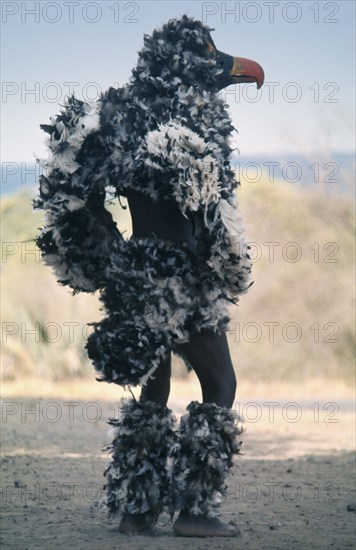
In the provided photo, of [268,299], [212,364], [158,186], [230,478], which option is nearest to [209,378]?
[212,364]

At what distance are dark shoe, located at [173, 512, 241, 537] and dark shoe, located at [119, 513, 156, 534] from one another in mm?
132

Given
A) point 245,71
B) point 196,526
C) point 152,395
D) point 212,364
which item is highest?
point 245,71

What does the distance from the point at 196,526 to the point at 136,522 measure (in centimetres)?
28

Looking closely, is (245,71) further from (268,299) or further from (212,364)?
(268,299)

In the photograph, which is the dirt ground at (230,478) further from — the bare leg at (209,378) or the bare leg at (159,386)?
the bare leg at (159,386)

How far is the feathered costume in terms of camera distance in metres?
4.04

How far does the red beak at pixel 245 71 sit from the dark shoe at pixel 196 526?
1.90 metres

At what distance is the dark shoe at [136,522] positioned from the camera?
439cm

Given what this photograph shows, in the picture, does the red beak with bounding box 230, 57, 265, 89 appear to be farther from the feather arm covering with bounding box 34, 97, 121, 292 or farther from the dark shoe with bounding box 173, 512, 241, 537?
the dark shoe with bounding box 173, 512, 241, 537

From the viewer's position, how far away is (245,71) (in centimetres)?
439

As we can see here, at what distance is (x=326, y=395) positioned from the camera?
38.9 feet

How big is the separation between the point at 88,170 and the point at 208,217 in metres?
0.61

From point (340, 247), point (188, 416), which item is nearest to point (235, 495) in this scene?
point (188, 416)

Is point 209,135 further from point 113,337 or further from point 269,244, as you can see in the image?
point 269,244
